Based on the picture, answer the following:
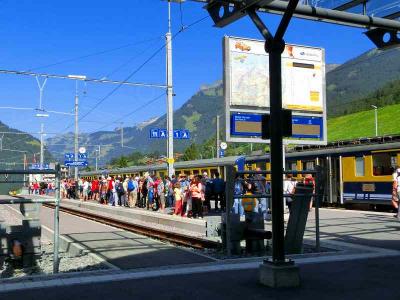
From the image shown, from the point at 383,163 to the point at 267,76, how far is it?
23.9 feet

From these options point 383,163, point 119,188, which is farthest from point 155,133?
point 383,163

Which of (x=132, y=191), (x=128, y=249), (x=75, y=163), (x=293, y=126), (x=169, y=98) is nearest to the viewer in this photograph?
(x=128, y=249)

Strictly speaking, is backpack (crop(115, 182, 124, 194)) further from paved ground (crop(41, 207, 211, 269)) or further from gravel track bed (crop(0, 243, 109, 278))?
gravel track bed (crop(0, 243, 109, 278))

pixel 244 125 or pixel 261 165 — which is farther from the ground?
pixel 244 125

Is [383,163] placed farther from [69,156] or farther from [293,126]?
[69,156]

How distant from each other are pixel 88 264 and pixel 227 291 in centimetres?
458

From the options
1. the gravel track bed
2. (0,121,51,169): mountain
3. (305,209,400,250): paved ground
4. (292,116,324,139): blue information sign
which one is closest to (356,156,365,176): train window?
(305,209,400,250): paved ground

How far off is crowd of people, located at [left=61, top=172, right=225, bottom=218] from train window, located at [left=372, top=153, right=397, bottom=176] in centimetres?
670

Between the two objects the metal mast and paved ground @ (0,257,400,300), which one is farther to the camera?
the metal mast

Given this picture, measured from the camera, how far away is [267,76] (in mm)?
20047

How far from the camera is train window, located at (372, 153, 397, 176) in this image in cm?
2331

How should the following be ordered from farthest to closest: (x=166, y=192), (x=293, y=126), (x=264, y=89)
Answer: (x=166, y=192) < (x=293, y=126) < (x=264, y=89)

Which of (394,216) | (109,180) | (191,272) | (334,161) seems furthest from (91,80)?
(191,272)

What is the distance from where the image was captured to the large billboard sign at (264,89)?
19.0 metres
